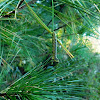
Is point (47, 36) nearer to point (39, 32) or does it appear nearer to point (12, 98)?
point (39, 32)

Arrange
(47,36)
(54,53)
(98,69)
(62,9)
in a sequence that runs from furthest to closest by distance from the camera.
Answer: (98,69) → (47,36) → (62,9) → (54,53)

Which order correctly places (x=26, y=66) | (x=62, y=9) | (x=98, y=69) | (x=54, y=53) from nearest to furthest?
(x=54, y=53)
(x=62, y=9)
(x=26, y=66)
(x=98, y=69)

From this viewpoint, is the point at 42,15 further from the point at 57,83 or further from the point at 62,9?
the point at 57,83

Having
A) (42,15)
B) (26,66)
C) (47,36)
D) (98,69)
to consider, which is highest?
(42,15)

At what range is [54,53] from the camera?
0.22m

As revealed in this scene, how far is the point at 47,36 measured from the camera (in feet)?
2.52

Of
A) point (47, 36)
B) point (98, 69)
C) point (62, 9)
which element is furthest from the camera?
point (98, 69)

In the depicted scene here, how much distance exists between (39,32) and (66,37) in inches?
8.3

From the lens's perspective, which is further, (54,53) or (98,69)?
(98,69)

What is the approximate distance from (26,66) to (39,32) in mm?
515

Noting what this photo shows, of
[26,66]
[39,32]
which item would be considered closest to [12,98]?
[39,32]

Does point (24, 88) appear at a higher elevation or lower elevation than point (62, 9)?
lower

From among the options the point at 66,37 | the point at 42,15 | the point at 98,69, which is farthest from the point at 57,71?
the point at 98,69

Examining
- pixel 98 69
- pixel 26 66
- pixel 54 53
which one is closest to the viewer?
pixel 54 53
